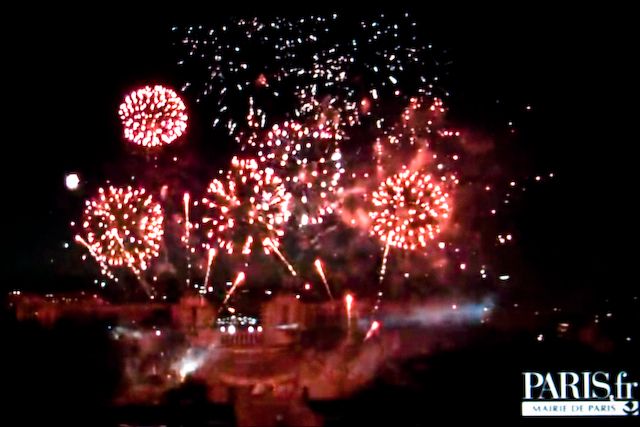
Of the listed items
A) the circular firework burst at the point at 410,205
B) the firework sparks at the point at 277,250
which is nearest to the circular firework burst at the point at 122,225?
the firework sparks at the point at 277,250

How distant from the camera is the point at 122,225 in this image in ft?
57.6

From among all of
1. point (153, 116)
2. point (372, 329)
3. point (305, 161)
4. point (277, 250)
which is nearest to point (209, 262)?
point (277, 250)

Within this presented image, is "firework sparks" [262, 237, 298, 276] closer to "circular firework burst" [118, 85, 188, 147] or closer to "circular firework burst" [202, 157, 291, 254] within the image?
"circular firework burst" [202, 157, 291, 254]

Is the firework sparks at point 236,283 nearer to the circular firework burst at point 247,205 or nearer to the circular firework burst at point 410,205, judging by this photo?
the circular firework burst at point 247,205

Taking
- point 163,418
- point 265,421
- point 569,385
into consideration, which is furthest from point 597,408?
point 163,418

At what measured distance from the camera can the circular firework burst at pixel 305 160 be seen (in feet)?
48.3

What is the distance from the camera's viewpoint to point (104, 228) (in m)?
18.0

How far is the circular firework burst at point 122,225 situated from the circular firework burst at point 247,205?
1.38 meters

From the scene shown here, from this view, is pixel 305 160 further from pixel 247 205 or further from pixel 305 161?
pixel 247 205

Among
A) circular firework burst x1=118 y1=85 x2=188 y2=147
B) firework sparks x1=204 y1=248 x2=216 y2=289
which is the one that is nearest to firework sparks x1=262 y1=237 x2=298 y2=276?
firework sparks x1=204 y1=248 x2=216 y2=289

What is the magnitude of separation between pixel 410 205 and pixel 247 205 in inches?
139

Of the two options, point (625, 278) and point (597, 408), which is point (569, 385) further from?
point (625, 278)

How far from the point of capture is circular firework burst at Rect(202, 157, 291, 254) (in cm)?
1569

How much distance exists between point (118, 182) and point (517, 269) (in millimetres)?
10494
